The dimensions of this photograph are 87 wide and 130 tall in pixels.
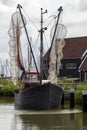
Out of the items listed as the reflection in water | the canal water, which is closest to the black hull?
the canal water

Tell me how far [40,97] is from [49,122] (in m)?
7.58

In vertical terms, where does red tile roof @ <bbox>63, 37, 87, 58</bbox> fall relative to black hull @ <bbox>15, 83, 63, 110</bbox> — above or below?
above

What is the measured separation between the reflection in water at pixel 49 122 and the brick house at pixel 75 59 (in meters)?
42.3

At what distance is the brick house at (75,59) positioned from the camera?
81.4m

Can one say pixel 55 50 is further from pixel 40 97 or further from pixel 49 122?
pixel 49 122

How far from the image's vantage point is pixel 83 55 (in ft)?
268

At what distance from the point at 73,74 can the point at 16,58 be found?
118 feet

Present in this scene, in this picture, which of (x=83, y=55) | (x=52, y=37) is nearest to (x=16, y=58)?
(x=52, y=37)

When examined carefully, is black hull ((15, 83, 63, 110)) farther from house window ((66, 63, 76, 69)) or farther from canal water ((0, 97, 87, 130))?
house window ((66, 63, 76, 69))

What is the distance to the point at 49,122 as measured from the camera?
3484cm

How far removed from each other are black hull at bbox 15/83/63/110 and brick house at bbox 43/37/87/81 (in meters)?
37.0

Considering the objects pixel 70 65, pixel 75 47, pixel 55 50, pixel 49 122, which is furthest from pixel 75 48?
pixel 49 122

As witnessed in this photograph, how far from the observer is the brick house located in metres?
81.4

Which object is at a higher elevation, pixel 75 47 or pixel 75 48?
pixel 75 47
